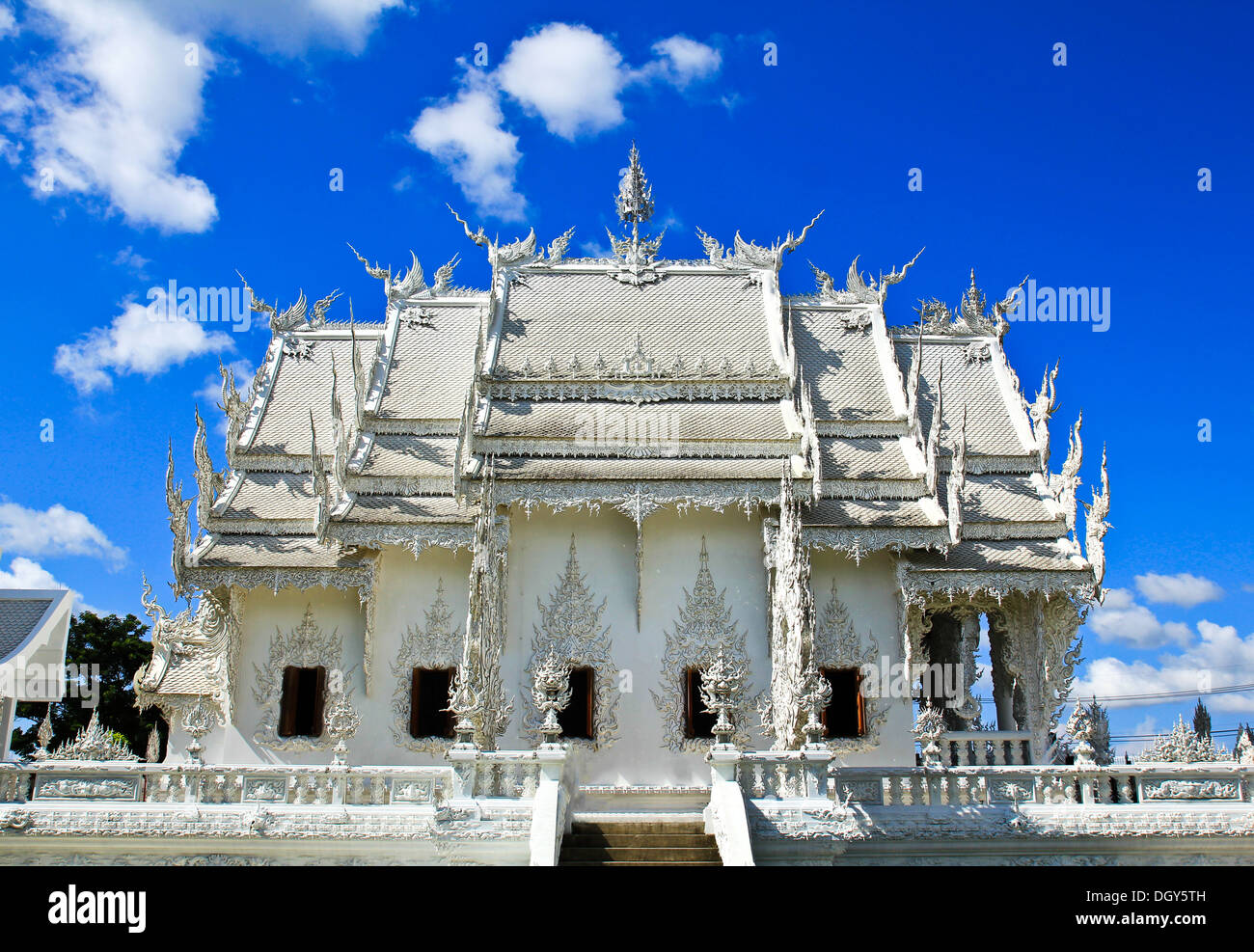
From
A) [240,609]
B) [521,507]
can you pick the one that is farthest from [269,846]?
[521,507]

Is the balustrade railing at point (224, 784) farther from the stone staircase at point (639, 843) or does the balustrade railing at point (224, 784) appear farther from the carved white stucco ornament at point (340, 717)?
the stone staircase at point (639, 843)

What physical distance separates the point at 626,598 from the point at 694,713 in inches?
67.6

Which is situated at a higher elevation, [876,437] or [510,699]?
[876,437]

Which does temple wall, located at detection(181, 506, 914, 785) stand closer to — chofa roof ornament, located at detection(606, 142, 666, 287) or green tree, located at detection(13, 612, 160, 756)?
chofa roof ornament, located at detection(606, 142, 666, 287)

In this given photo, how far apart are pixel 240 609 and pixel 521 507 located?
13.2 feet

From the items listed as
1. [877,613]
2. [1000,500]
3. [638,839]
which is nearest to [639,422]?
[877,613]

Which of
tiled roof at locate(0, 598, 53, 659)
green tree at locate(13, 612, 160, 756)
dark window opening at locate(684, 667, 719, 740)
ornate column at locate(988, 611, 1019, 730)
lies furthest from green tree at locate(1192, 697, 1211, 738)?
green tree at locate(13, 612, 160, 756)

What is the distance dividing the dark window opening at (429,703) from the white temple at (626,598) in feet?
0.13

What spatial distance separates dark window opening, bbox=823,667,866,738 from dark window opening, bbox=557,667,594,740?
10.1ft

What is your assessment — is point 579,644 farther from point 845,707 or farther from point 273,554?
point 273,554

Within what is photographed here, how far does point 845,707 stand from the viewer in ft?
45.1

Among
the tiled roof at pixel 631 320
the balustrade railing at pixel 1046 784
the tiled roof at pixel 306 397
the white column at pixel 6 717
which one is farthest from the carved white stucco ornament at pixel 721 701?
the white column at pixel 6 717

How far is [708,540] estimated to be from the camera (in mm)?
14078
